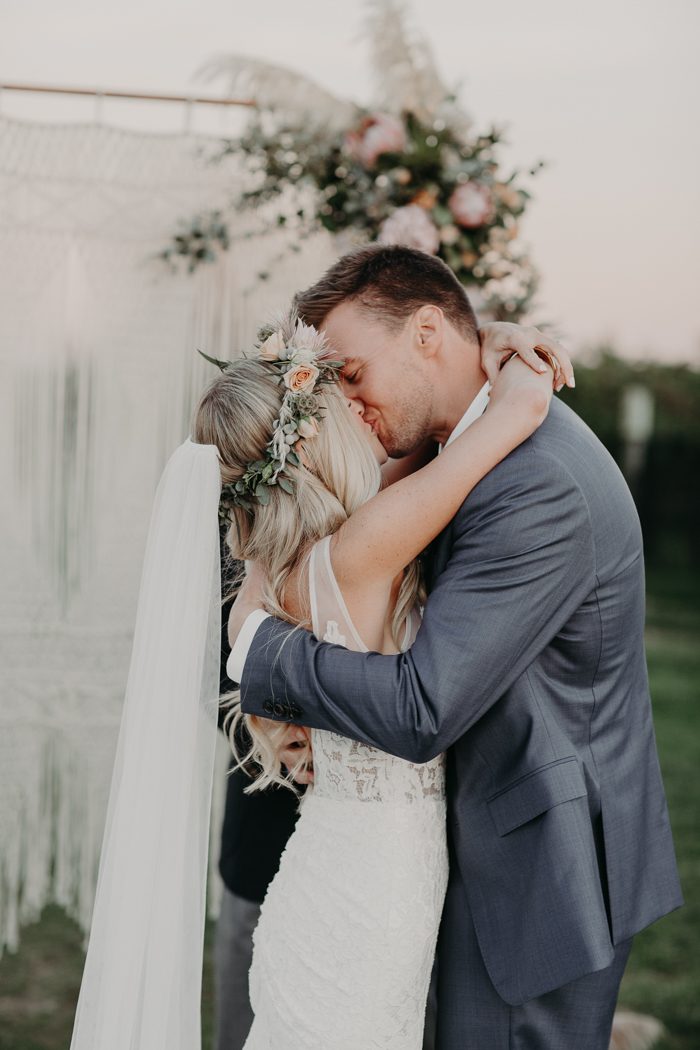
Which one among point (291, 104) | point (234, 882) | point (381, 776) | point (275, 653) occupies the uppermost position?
point (291, 104)

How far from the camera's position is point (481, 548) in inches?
76.9

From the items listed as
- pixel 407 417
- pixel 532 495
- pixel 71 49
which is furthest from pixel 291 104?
pixel 532 495

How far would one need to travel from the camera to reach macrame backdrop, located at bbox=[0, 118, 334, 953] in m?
3.33

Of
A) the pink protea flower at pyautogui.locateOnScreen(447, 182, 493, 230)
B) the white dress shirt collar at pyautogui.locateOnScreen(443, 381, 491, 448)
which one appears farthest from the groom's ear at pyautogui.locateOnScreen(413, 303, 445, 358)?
the pink protea flower at pyautogui.locateOnScreen(447, 182, 493, 230)

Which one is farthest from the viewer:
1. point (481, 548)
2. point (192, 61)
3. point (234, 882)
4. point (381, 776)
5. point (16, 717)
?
point (192, 61)

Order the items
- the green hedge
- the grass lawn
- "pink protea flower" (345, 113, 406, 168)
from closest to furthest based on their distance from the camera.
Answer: "pink protea flower" (345, 113, 406, 168), the grass lawn, the green hedge

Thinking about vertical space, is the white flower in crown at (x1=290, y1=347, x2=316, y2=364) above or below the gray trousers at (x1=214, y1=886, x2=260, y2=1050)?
above

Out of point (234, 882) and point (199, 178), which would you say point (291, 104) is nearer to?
point (199, 178)

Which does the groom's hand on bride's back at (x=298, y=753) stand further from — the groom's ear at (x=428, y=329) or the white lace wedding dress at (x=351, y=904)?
the groom's ear at (x=428, y=329)

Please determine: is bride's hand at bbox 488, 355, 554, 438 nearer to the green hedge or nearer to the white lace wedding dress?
the white lace wedding dress

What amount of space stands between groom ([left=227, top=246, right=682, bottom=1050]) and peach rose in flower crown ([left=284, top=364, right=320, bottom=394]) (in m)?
0.41

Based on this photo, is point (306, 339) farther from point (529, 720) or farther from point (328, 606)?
point (529, 720)

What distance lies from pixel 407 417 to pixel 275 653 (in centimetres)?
68

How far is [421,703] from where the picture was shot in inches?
74.0
